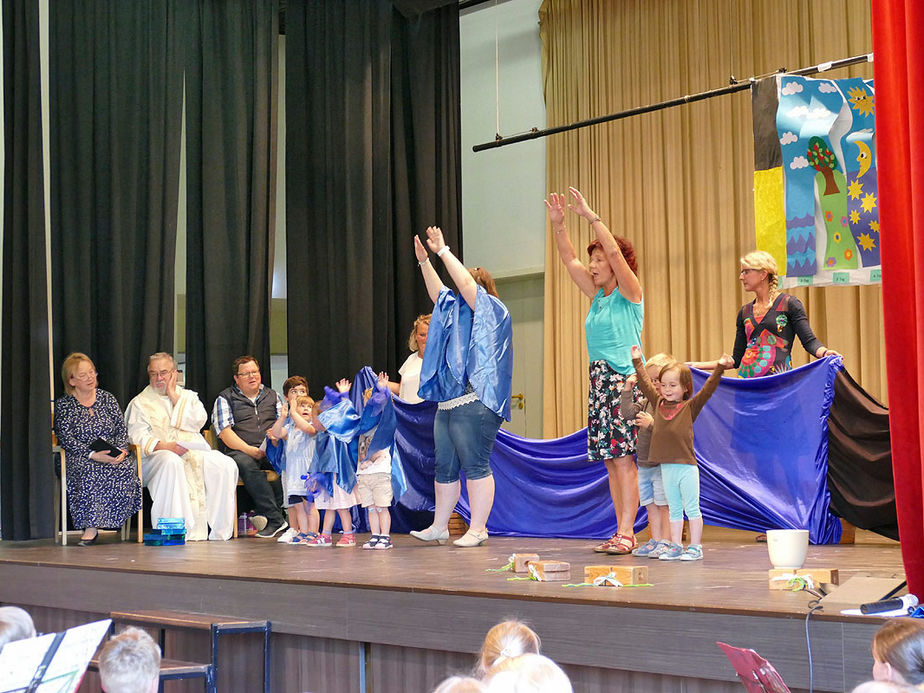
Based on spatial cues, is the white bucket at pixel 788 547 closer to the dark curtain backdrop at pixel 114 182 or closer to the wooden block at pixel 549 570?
the wooden block at pixel 549 570

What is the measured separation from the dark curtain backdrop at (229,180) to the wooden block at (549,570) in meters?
4.37

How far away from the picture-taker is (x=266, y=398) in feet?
21.5

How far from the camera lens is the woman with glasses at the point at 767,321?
508 centimetres

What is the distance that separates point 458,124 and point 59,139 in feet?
11.1

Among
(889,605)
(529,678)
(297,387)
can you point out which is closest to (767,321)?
(297,387)

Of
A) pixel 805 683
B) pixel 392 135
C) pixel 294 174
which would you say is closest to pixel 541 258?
pixel 392 135

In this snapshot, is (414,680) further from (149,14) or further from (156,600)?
(149,14)

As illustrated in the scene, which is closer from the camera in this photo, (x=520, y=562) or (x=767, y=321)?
(x=520, y=562)

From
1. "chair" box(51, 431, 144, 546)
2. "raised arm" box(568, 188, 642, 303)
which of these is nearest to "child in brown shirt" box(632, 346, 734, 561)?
"raised arm" box(568, 188, 642, 303)

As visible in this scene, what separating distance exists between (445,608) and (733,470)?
2.45m

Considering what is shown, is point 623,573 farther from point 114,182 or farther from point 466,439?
point 114,182

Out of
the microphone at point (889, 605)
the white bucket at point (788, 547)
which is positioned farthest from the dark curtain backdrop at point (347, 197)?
the microphone at point (889, 605)

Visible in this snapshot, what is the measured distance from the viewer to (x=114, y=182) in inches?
274

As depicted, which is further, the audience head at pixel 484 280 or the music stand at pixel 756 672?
the audience head at pixel 484 280
